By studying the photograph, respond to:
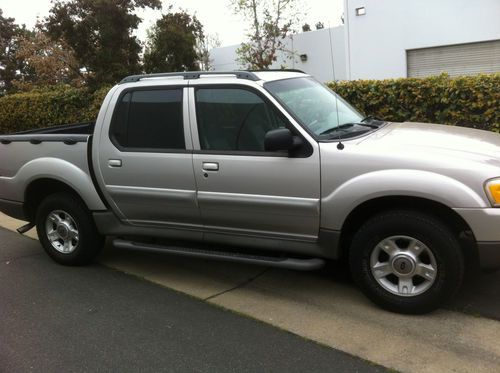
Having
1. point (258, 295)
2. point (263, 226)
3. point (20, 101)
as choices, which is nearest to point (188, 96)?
point (263, 226)

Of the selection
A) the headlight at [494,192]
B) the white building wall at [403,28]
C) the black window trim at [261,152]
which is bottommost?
the headlight at [494,192]

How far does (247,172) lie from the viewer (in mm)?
4195

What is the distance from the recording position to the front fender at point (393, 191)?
11.5 ft

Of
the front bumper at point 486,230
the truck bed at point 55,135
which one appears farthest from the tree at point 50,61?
the front bumper at point 486,230

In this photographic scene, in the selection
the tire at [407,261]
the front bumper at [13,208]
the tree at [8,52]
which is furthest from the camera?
the tree at [8,52]

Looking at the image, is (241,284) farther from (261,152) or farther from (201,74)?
(201,74)

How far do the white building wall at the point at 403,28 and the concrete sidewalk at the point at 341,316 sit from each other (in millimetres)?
8274

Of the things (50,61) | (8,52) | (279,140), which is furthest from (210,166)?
(8,52)

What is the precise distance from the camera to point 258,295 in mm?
4465

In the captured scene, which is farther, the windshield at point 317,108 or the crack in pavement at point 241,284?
the crack in pavement at point 241,284

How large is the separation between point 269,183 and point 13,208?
3.02 metres

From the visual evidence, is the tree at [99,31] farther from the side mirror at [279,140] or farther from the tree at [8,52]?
the tree at [8,52]

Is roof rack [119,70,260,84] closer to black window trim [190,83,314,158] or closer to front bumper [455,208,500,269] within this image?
black window trim [190,83,314,158]

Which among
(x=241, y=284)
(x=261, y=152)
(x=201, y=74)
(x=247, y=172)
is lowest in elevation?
(x=241, y=284)
